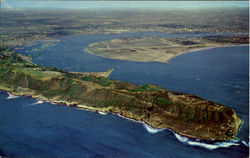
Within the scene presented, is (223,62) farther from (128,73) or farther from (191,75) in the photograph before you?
(128,73)

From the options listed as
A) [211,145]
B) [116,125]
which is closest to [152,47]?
[116,125]

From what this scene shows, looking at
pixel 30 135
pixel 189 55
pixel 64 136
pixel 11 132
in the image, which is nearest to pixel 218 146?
pixel 64 136

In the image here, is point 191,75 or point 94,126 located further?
point 191,75

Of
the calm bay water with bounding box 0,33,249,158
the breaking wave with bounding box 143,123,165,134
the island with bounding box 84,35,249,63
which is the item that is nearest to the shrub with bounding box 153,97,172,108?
the breaking wave with bounding box 143,123,165,134

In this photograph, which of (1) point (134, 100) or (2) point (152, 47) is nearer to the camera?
(1) point (134, 100)

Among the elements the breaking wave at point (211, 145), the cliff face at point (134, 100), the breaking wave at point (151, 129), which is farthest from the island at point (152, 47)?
the breaking wave at point (211, 145)

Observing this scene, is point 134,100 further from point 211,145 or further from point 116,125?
point 211,145
